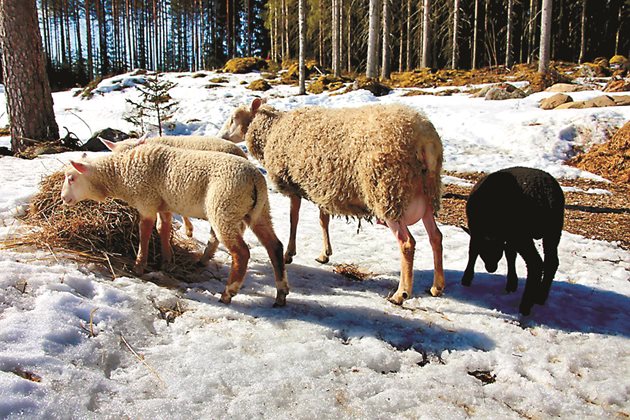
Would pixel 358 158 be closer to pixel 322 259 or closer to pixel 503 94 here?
pixel 322 259

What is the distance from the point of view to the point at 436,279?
4.19m

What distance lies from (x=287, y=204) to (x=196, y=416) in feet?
17.3

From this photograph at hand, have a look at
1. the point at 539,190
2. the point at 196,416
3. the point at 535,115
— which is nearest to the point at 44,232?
the point at 196,416

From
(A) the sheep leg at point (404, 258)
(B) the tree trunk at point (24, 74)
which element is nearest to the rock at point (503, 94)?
(A) the sheep leg at point (404, 258)

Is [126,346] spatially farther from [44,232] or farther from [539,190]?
[539,190]

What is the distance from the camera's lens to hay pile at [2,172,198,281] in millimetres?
3711

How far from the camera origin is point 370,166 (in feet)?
12.6

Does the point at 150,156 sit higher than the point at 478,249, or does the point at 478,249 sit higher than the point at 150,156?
the point at 150,156

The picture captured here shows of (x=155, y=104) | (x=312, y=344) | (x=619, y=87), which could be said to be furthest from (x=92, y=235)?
(x=619, y=87)

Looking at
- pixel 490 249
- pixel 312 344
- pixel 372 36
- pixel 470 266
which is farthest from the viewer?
pixel 372 36

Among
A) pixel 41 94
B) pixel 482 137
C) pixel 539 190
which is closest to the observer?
pixel 539 190

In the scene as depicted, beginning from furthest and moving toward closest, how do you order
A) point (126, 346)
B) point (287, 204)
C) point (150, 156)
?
1. point (287, 204)
2. point (150, 156)
3. point (126, 346)

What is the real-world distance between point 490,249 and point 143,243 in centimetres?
321

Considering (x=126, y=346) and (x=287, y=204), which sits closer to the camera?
(x=126, y=346)
